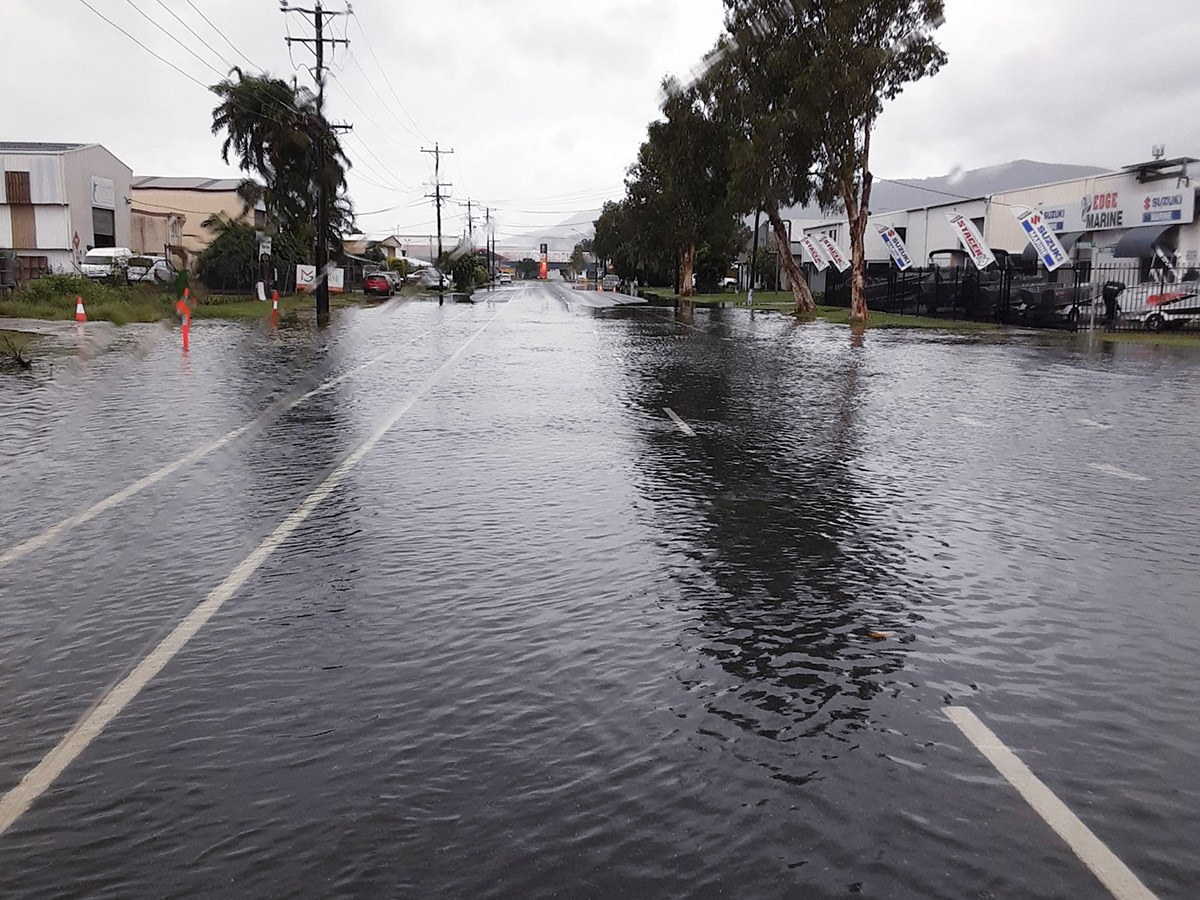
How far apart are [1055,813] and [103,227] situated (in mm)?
82665

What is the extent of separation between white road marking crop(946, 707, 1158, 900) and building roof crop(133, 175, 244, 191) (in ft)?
305

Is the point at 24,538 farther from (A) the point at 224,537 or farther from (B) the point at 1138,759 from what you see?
(B) the point at 1138,759

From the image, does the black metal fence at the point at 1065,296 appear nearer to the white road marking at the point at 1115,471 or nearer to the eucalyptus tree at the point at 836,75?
the eucalyptus tree at the point at 836,75

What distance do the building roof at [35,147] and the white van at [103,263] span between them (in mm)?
18050

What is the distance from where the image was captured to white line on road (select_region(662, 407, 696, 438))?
38.7 feet

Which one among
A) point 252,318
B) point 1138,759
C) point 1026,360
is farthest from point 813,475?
point 252,318

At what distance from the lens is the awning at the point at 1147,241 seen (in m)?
42.1

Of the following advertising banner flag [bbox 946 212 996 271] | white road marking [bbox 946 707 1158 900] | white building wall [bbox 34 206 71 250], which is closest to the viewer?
white road marking [bbox 946 707 1158 900]

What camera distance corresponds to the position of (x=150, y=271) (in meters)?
51.0

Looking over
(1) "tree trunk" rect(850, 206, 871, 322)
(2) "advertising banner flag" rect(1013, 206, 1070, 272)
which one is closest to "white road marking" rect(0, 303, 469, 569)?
(2) "advertising banner flag" rect(1013, 206, 1070, 272)

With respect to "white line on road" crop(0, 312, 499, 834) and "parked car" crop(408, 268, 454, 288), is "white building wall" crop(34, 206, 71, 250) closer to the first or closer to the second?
"parked car" crop(408, 268, 454, 288)

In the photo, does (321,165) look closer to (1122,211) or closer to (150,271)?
(150,271)

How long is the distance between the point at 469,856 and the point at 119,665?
226cm

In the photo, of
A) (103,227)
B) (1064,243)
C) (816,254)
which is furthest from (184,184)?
(1064,243)
